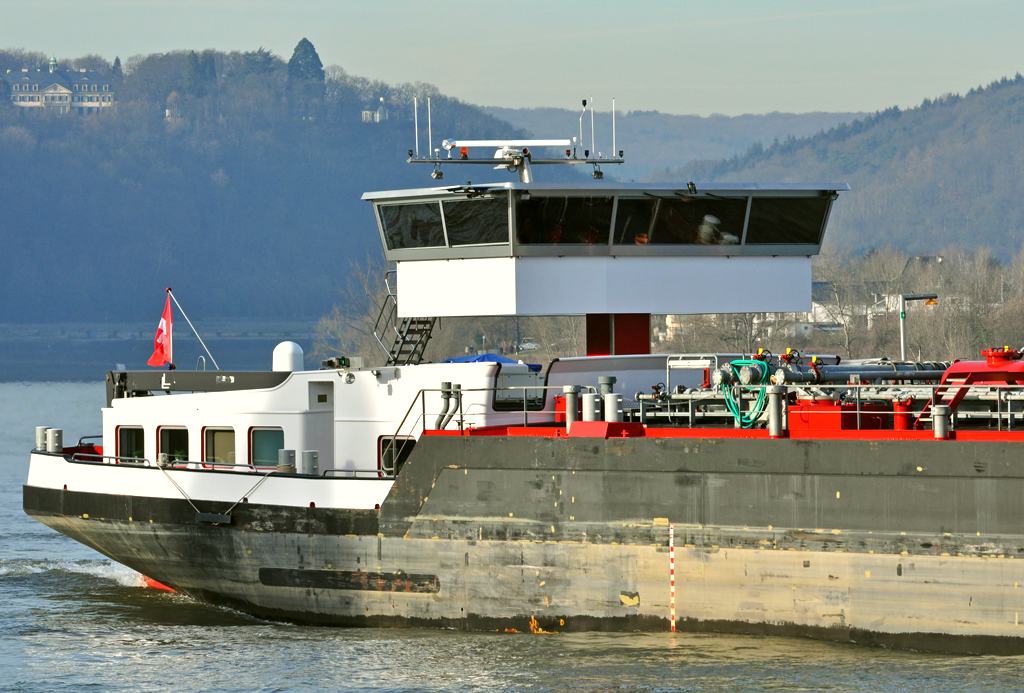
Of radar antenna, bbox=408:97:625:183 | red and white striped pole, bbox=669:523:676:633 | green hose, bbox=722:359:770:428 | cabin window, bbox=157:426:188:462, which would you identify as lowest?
red and white striped pole, bbox=669:523:676:633

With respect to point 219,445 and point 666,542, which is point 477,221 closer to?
point 219,445

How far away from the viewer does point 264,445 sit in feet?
58.9

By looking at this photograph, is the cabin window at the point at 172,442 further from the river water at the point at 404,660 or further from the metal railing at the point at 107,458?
the river water at the point at 404,660

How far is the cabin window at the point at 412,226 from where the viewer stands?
18.4 metres

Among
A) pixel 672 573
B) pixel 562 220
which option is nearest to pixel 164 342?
pixel 562 220

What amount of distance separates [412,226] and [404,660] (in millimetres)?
7044

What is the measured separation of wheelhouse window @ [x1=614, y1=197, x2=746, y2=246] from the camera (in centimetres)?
1817

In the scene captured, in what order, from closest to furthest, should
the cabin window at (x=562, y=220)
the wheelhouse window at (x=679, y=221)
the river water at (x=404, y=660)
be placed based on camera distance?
the river water at (x=404, y=660) → the cabin window at (x=562, y=220) → the wheelhouse window at (x=679, y=221)

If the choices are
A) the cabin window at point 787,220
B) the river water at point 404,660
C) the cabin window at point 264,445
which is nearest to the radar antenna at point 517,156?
the cabin window at point 787,220

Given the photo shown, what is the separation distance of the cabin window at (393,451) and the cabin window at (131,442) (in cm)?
443

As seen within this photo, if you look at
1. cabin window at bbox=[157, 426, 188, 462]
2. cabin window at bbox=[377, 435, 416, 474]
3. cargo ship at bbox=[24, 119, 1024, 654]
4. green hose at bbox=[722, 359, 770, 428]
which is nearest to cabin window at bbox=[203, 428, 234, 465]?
cargo ship at bbox=[24, 119, 1024, 654]

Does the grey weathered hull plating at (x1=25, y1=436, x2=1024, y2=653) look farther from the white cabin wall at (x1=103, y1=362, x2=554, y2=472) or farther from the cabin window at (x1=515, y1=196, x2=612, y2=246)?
the cabin window at (x1=515, y1=196, x2=612, y2=246)

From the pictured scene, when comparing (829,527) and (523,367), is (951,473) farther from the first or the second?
(523,367)

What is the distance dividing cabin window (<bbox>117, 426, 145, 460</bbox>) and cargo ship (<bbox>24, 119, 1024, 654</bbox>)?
0.06 metres
